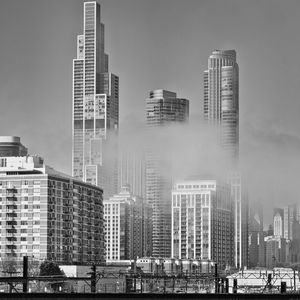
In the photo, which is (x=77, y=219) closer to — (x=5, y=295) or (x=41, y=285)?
(x=41, y=285)

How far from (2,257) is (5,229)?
4882mm

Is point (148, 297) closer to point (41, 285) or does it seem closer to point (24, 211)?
point (41, 285)

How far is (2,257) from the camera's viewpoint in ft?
494

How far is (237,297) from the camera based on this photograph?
48.3 m

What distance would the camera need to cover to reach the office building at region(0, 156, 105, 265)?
496 feet

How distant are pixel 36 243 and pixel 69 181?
34.4 feet

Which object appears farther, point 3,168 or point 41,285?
point 3,168

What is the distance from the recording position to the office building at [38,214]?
151 m

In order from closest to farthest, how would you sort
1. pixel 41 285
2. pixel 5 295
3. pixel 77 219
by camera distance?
pixel 5 295, pixel 41 285, pixel 77 219

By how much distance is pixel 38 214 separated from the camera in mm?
152000

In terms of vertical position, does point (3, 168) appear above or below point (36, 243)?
above

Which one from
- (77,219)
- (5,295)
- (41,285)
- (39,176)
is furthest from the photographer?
(77,219)

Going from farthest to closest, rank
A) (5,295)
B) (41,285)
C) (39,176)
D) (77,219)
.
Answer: (77,219)
(39,176)
(41,285)
(5,295)

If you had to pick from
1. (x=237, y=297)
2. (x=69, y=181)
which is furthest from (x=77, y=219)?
(x=237, y=297)
